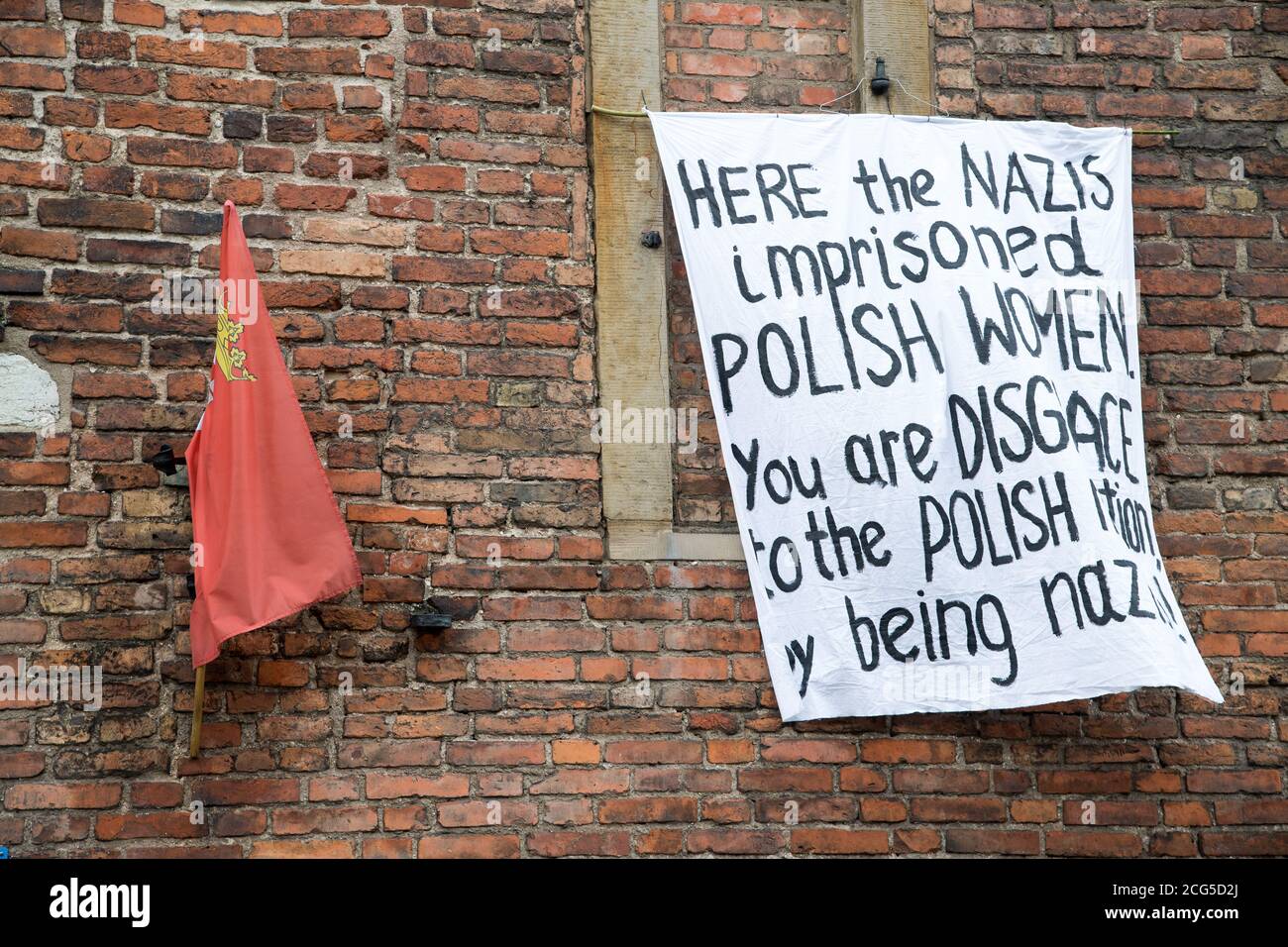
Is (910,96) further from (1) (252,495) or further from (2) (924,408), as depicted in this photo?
(1) (252,495)

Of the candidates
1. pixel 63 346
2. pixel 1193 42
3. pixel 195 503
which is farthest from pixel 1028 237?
pixel 63 346

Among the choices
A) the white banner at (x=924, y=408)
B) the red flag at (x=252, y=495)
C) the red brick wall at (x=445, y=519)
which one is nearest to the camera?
the red flag at (x=252, y=495)

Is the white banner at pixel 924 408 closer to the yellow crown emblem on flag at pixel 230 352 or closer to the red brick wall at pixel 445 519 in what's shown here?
the red brick wall at pixel 445 519

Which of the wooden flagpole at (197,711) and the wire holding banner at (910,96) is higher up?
the wire holding banner at (910,96)

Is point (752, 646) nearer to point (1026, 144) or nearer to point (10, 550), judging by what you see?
point (1026, 144)

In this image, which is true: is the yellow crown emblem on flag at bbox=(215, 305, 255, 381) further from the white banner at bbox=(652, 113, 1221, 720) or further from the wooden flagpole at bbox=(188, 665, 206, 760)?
the white banner at bbox=(652, 113, 1221, 720)

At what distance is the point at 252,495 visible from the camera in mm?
3900

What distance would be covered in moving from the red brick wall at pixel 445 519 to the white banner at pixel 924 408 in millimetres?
209

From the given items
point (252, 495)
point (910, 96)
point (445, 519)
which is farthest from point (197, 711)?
point (910, 96)

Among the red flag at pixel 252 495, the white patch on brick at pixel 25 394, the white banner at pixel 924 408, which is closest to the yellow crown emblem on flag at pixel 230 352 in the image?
the red flag at pixel 252 495

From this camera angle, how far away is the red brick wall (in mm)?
4137

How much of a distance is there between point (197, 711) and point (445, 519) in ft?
2.82

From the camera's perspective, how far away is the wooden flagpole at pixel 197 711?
13.0 ft

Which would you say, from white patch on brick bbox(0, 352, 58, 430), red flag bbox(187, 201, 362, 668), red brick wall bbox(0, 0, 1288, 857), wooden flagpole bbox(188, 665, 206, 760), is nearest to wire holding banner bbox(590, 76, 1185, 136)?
red brick wall bbox(0, 0, 1288, 857)
